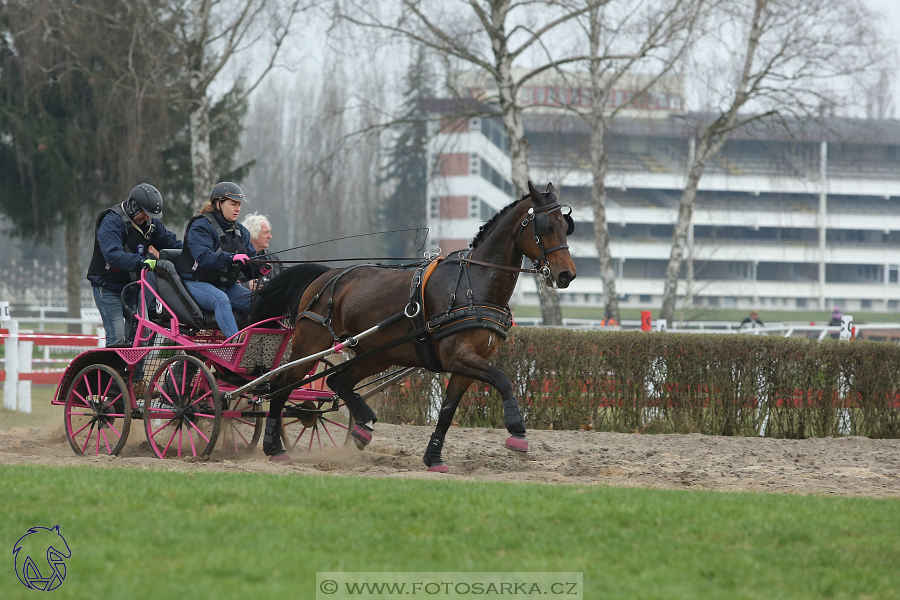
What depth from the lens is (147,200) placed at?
7.84 m

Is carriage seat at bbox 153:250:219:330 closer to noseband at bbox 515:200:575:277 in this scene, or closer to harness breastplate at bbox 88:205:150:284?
harness breastplate at bbox 88:205:150:284

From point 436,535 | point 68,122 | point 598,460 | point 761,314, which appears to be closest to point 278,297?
point 598,460

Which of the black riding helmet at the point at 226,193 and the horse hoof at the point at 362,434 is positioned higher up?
the black riding helmet at the point at 226,193

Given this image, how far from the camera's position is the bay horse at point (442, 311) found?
6641mm

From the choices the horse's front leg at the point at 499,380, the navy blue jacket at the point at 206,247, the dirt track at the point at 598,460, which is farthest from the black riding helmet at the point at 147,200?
the horse's front leg at the point at 499,380

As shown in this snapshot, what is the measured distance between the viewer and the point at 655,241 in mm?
58094

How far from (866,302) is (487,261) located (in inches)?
2275

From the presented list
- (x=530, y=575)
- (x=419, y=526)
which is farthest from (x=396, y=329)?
(x=530, y=575)

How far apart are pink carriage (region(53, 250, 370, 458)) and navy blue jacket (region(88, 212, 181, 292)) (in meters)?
0.24

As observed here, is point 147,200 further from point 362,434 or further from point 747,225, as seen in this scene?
point 747,225

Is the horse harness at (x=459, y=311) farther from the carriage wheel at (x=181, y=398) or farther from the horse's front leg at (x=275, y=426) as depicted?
the carriage wheel at (x=181, y=398)

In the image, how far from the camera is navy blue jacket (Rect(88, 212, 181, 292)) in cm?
772

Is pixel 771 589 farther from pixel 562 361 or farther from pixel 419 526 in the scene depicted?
pixel 562 361

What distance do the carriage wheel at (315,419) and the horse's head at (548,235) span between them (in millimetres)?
2312
